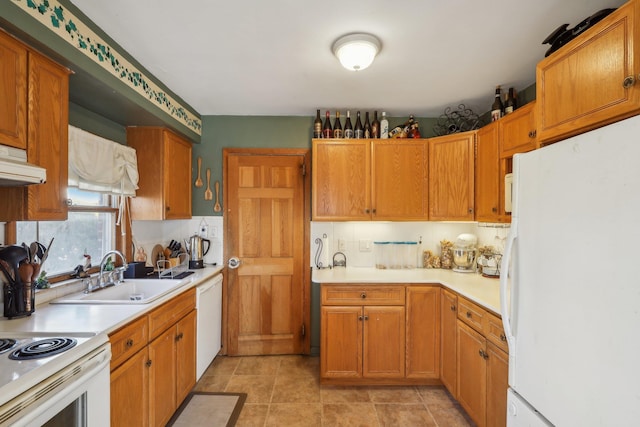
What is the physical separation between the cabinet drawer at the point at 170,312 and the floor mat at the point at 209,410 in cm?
71

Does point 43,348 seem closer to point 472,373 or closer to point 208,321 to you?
point 208,321

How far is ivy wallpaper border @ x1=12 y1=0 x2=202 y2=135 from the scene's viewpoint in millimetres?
1326

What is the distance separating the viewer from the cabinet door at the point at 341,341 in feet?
8.28

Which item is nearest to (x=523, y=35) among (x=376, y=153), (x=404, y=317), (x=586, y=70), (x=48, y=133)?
(x=586, y=70)

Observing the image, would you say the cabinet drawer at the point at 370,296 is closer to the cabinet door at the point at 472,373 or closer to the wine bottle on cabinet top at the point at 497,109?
the cabinet door at the point at 472,373

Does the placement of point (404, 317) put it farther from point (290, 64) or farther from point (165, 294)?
point (290, 64)

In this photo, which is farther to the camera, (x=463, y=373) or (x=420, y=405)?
(x=420, y=405)

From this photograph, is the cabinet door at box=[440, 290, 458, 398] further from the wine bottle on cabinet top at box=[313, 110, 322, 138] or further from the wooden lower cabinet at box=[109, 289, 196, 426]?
the wooden lower cabinet at box=[109, 289, 196, 426]

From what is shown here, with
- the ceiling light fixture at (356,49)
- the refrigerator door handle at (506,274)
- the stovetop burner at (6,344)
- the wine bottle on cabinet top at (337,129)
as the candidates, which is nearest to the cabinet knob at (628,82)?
the refrigerator door handle at (506,274)

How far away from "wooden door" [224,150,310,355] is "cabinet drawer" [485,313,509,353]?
172cm

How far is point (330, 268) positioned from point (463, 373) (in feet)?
4.61

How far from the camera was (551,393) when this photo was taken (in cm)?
114

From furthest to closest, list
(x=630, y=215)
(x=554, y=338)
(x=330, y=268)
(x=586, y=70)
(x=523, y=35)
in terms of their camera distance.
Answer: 1. (x=330, y=268)
2. (x=523, y=35)
3. (x=586, y=70)
4. (x=554, y=338)
5. (x=630, y=215)

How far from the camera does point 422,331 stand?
8.28 ft
